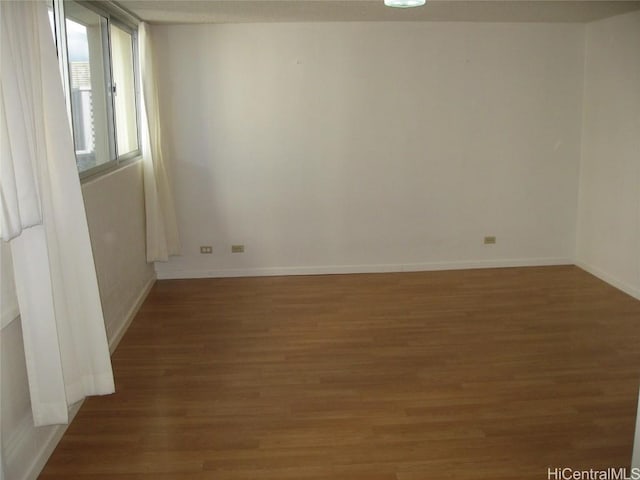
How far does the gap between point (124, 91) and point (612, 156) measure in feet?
14.1

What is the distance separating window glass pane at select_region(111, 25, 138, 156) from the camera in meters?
4.86

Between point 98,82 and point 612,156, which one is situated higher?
point 98,82

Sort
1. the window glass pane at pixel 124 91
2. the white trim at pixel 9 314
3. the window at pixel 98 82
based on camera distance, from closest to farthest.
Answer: the white trim at pixel 9 314 < the window at pixel 98 82 < the window glass pane at pixel 124 91

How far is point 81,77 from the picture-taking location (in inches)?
156

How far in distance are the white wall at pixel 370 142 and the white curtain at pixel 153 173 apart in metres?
0.30

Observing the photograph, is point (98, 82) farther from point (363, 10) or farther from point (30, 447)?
point (30, 447)

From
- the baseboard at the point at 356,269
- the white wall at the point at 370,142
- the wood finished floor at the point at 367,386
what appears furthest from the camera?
the baseboard at the point at 356,269

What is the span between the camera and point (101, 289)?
4.11 m

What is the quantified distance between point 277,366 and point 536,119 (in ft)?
12.0

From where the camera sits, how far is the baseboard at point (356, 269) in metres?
6.02
